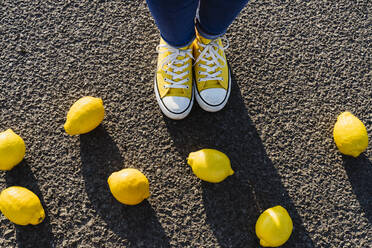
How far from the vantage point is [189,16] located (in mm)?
1300

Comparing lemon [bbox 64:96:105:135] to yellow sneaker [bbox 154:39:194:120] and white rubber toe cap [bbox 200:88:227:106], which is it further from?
white rubber toe cap [bbox 200:88:227:106]

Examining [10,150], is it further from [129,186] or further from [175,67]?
[175,67]

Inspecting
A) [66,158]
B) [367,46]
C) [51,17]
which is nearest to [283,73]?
[367,46]

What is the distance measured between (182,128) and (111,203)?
0.61 meters

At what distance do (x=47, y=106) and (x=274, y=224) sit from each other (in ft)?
4.94

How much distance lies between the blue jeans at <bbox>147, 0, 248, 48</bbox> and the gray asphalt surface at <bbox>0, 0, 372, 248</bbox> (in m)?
0.48

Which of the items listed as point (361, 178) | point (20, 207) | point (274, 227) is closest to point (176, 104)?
point (274, 227)

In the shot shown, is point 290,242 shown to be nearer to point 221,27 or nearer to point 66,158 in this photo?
point 221,27

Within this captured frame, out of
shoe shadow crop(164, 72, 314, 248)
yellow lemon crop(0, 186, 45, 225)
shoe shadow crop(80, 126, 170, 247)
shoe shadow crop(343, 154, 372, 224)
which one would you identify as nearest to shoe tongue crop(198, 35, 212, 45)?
shoe shadow crop(164, 72, 314, 248)

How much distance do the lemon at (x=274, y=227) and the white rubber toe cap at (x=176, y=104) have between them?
750 mm

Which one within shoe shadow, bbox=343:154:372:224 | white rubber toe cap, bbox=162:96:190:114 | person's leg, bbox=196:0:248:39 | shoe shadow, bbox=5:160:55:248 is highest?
person's leg, bbox=196:0:248:39

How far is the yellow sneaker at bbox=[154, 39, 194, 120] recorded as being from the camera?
171cm

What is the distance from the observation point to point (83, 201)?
1.71 metres

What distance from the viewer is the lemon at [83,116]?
5.29 ft
